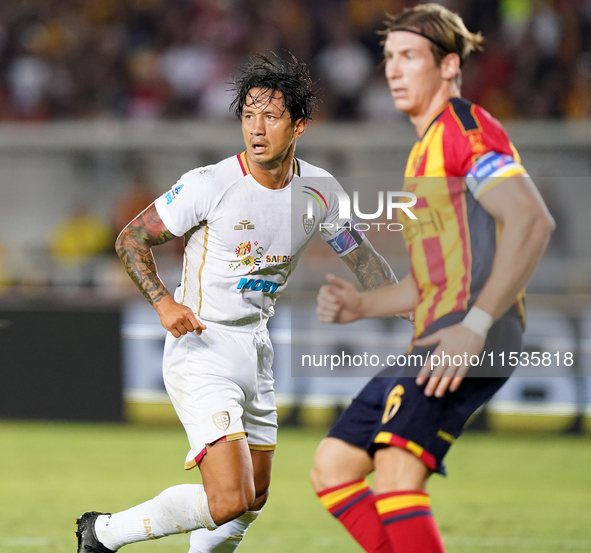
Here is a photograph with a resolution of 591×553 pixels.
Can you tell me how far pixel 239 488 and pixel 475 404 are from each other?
103 centimetres

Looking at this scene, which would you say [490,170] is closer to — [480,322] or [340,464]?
[480,322]

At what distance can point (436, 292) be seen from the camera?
308cm

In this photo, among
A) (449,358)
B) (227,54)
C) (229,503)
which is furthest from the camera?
(227,54)

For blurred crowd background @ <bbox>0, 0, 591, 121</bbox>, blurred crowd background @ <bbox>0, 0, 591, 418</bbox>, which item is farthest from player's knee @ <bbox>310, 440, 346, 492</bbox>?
blurred crowd background @ <bbox>0, 0, 591, 121</bbox>

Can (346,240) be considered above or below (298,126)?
below

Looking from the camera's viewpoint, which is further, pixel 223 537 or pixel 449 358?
pixel 223 537

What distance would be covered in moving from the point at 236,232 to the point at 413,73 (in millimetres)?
1015

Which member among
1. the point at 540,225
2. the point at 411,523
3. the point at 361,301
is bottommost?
the point at 411,523

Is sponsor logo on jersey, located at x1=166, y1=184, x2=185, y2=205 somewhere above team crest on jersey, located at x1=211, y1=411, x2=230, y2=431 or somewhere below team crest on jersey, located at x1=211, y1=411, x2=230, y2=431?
above

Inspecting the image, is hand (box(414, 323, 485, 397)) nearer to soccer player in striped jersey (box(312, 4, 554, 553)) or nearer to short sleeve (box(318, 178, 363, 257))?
soccer player in striped jersey (box(312, 4, 554, 553))

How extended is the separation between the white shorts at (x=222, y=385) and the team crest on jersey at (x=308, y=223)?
464mm

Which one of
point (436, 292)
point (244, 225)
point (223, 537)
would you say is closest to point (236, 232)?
point (244, 225)

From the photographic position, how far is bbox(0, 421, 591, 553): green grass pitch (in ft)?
16.4

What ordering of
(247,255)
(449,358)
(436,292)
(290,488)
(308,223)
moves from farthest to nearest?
(290,488)
(308,223)
(247,255)
(436,292)
(449,358)
